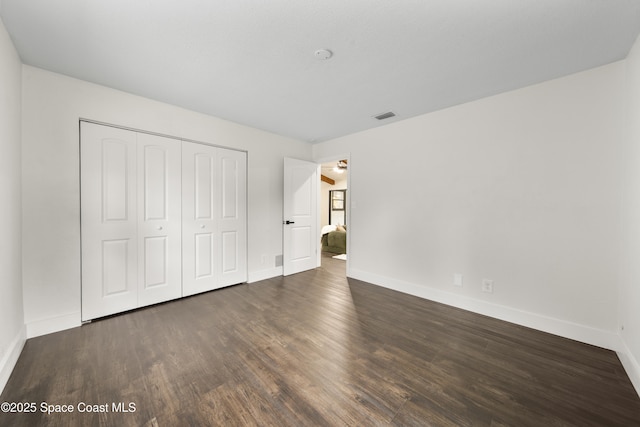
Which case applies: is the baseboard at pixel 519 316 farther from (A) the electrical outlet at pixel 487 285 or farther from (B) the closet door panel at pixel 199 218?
(B) the closet door panel at pixel 199 218

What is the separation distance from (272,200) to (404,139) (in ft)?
7.41

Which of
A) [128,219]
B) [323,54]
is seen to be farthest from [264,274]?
[323,54]

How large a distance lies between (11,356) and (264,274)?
2.58m

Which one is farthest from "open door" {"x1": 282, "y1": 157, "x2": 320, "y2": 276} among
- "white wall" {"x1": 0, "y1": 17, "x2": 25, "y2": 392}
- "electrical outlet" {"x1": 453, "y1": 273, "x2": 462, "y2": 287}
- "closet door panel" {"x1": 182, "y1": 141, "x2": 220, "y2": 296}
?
"white wall" {"x1": 0, "y1": 17, "x2": 25, "y2": 392}

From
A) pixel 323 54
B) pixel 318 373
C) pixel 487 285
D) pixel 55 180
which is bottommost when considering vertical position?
pixel 318 373

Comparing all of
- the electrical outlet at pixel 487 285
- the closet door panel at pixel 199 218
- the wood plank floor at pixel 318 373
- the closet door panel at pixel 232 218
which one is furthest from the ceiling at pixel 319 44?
the wood plank floor at pixel 318 373

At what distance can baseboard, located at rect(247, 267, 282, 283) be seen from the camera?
3807mm

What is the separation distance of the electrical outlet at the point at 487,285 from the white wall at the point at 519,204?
0.05 meters

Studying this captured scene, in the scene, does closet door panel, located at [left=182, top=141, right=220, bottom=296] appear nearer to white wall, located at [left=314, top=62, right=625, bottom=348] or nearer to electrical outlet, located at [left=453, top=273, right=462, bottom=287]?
white wall, located at [left=314, top=62, right=625, bottom=348]

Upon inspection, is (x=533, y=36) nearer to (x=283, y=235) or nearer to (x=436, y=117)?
(x=436, y=117)

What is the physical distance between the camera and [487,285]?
2686 millimetres

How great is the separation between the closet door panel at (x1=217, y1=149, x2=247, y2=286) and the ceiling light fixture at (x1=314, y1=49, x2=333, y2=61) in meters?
2.08

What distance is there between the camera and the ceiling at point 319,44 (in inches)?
59.3

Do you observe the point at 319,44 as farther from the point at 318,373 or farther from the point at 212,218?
the point at 212,218
